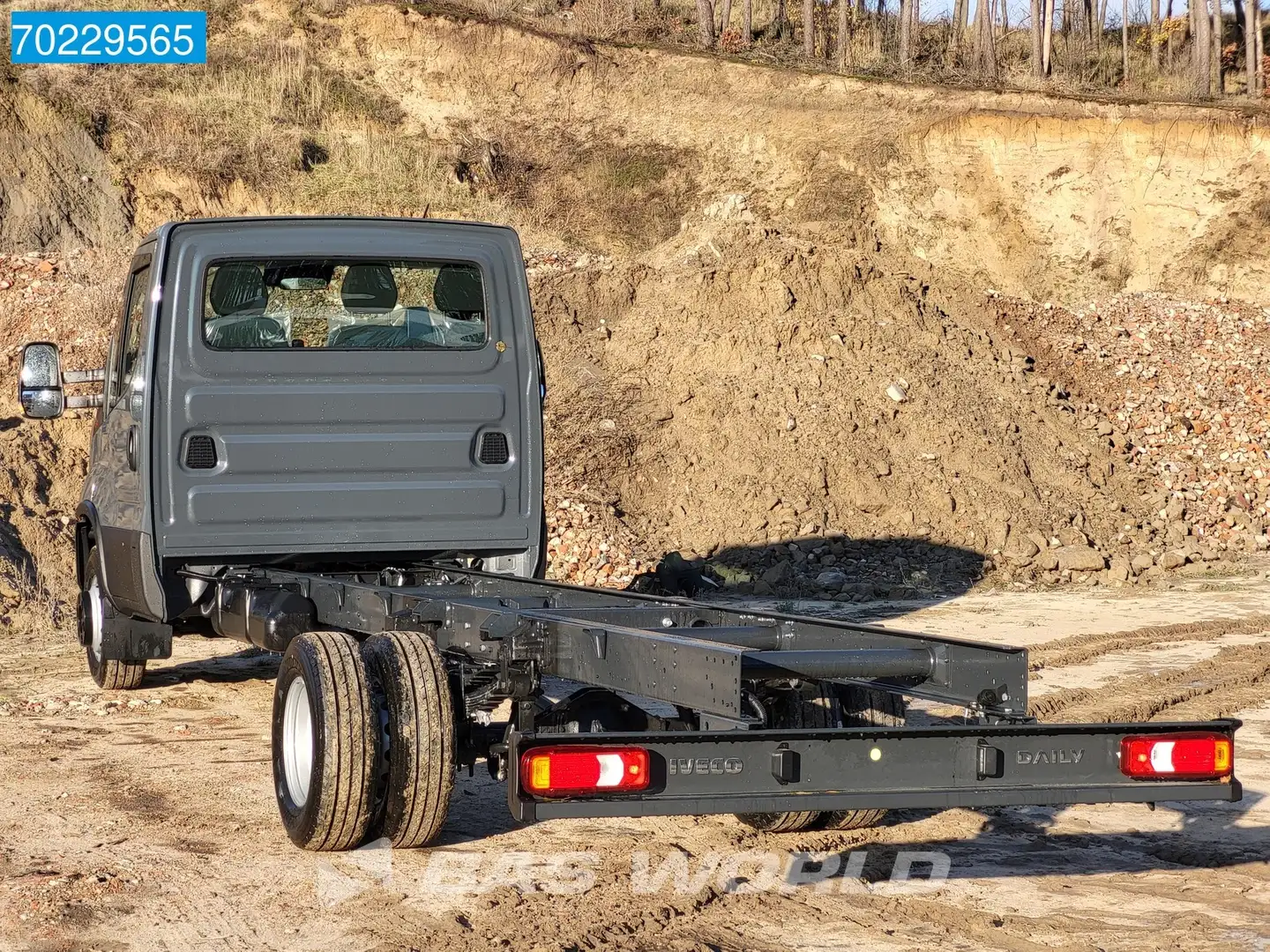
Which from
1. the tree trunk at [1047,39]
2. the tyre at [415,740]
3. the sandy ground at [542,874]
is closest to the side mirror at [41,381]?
the sandy ground at [542,874]

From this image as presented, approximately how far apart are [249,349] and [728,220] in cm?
1684

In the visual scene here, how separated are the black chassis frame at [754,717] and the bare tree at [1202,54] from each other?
28.0 m

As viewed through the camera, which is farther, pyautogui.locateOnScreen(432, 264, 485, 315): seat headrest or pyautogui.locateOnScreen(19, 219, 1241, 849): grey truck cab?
pyautogui.locateOnScreen(432, 264, 485, 315): seat headrest

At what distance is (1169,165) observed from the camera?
27344 mm

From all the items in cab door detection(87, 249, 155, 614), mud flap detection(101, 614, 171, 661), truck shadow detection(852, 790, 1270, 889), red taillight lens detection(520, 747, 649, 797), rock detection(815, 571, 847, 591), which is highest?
cab door detection(87, 249, 155, 614)

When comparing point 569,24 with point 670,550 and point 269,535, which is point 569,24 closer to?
point 670,550

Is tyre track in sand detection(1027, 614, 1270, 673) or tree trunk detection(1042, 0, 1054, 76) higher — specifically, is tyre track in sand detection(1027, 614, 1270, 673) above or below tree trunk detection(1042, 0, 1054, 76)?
below

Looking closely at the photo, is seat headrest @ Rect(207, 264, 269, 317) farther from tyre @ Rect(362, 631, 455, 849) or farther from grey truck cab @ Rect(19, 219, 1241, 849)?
tyre @ Rect(362, 631, 455, 849)

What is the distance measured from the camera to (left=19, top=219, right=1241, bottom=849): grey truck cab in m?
4.41

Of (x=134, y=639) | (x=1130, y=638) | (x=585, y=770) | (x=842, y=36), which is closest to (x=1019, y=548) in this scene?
(x=1130, y=638)

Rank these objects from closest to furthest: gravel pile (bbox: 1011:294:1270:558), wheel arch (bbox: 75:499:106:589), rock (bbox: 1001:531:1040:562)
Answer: wheel arch (bbox: 75:499:106:589) < rock (bbox: 1001:531:1040:562) < gravel pile (bbox: 1011:294:1270:558)

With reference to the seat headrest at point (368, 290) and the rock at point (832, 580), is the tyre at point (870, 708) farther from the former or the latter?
the rock at point (832, 580)

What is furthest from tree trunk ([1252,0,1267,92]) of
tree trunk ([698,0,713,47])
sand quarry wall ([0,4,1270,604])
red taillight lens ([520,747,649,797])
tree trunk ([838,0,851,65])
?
red taillight lens ([520,747,649,797])

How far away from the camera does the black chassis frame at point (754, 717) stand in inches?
167
